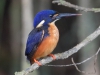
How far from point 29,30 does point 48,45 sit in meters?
2.50

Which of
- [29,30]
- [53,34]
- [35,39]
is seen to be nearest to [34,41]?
[35,39]

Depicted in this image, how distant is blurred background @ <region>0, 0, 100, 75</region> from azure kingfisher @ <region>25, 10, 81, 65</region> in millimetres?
2208

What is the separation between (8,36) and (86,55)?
2.07 meters

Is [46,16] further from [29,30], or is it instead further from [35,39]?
[29,30]

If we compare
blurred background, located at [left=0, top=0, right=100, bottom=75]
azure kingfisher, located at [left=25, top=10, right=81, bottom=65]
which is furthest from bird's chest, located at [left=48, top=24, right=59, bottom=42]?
blurred background, located at [left=0, top=0, right=100, bottom=75]

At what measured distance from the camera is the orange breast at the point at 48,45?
378 cm

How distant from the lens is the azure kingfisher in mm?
3801

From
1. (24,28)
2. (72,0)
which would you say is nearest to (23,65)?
(24,28)

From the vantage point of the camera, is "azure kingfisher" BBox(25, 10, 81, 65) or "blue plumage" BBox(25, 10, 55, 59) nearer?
"azure kingfisher" BBox(25, 10, 81, 65)

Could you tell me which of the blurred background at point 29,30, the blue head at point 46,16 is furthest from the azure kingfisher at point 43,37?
the blurred background at point 29,30

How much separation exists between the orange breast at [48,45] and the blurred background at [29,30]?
7.62ft

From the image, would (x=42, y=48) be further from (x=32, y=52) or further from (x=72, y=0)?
(x=72, y=0)

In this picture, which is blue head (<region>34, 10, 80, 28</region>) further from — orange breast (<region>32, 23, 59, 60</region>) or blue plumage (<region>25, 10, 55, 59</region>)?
orange breast (<region>32, 23, 59, 60</region>)

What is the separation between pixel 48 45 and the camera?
3.78 m
